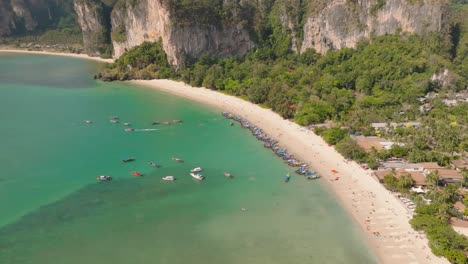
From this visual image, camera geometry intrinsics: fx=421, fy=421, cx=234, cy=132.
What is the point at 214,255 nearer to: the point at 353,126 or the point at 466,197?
the point at 466,197

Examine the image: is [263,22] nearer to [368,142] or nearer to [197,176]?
[368,142]

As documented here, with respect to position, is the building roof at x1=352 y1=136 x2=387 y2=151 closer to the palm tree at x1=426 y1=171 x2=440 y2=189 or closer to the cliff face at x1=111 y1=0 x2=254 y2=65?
the palm tree at x1=426 y1=171 x2=440 y2=189

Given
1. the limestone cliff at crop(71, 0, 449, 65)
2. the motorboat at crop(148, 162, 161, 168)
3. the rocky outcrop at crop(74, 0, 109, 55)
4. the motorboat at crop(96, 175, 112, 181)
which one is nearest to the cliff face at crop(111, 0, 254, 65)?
the limestone cliff at crop(71, 0, 449, 65)

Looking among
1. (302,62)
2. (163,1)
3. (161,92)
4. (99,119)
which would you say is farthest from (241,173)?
(163,1)

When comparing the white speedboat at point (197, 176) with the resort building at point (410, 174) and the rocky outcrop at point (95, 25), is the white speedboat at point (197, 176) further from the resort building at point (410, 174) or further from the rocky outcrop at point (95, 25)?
the rocky outcrop at point (95, 25)

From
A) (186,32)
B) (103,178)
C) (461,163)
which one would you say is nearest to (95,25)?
(186,32)

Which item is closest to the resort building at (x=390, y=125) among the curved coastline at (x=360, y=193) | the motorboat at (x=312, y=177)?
the curved coastline at (x=360, y=193)

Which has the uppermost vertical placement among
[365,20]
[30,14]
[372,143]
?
[30,14]
